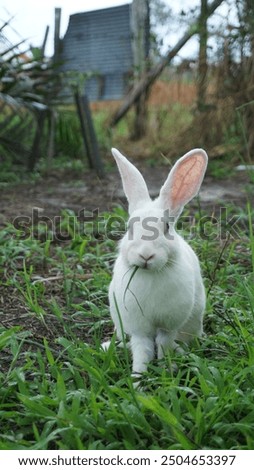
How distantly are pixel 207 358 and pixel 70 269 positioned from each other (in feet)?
3.85

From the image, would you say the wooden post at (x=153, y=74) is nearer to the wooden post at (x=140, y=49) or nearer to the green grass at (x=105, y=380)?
the wooden post at (x=140, y=49)

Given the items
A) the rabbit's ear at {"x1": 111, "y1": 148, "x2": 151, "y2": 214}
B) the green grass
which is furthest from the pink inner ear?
the green grass

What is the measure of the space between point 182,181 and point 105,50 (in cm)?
737

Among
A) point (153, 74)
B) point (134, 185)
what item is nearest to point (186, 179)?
point (134, 185)

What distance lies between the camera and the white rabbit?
212 cm

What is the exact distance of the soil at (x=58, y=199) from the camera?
2.69 meters

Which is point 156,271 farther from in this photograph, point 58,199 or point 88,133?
point 88,133

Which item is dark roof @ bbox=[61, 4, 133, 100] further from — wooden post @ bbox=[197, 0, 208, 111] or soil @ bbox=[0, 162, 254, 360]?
soil @ bbox=[0, 162, 254, 360]

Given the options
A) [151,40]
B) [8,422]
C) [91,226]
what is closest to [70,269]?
[91,226]

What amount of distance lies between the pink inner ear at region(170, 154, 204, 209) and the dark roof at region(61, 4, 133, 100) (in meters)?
6.37

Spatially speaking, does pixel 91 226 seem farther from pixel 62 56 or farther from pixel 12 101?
pixel 62 56

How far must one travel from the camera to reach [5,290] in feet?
10.1

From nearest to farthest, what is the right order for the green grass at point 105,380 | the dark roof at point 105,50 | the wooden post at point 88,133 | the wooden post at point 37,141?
the green grass at point 105,380
the wooden post at point 37,141
the wooden post at point 88,133
the dark roof at point 105,50

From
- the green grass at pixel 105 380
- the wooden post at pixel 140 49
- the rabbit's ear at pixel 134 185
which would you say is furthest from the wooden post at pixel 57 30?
the rabbit's ear at pixel 134 185
